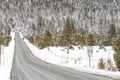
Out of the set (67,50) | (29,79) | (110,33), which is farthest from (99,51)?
(29,79)

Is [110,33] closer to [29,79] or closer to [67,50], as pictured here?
[67,50]

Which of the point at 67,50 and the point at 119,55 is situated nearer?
the point at 119,55

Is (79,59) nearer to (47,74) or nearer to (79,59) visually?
(79,59)

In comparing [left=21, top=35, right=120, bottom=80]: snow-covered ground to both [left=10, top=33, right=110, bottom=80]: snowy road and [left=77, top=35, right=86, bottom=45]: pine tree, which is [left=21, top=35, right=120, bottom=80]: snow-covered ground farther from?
[left=77, top=35, right=86, bottom=45]: pine tree

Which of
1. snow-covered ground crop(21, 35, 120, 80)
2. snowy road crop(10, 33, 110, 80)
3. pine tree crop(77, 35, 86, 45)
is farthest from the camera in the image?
pine tree crop(77, 35, 86, 45)

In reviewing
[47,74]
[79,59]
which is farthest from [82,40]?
[47,74]

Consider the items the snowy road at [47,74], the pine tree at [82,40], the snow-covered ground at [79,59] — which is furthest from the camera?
the pine tree at [82,40]

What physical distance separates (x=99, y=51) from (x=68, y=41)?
1935 cm

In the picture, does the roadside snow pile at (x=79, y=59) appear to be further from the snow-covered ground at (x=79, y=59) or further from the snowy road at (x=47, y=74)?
the snowy road at (x=47, y=74)

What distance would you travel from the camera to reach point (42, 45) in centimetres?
10188

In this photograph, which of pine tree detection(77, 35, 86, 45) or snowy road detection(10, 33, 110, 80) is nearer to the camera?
snowy road detection(10, 33, 110, 80)

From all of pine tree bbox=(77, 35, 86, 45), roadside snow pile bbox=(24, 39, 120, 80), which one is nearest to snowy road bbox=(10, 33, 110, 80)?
roadside snow pile bbox=(24, 39, 120, 80)

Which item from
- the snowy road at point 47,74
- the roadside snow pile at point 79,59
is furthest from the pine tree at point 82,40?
the snowy road at point 47,74

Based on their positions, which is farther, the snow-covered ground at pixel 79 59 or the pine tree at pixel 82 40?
the pine tree at pixel 82 40
